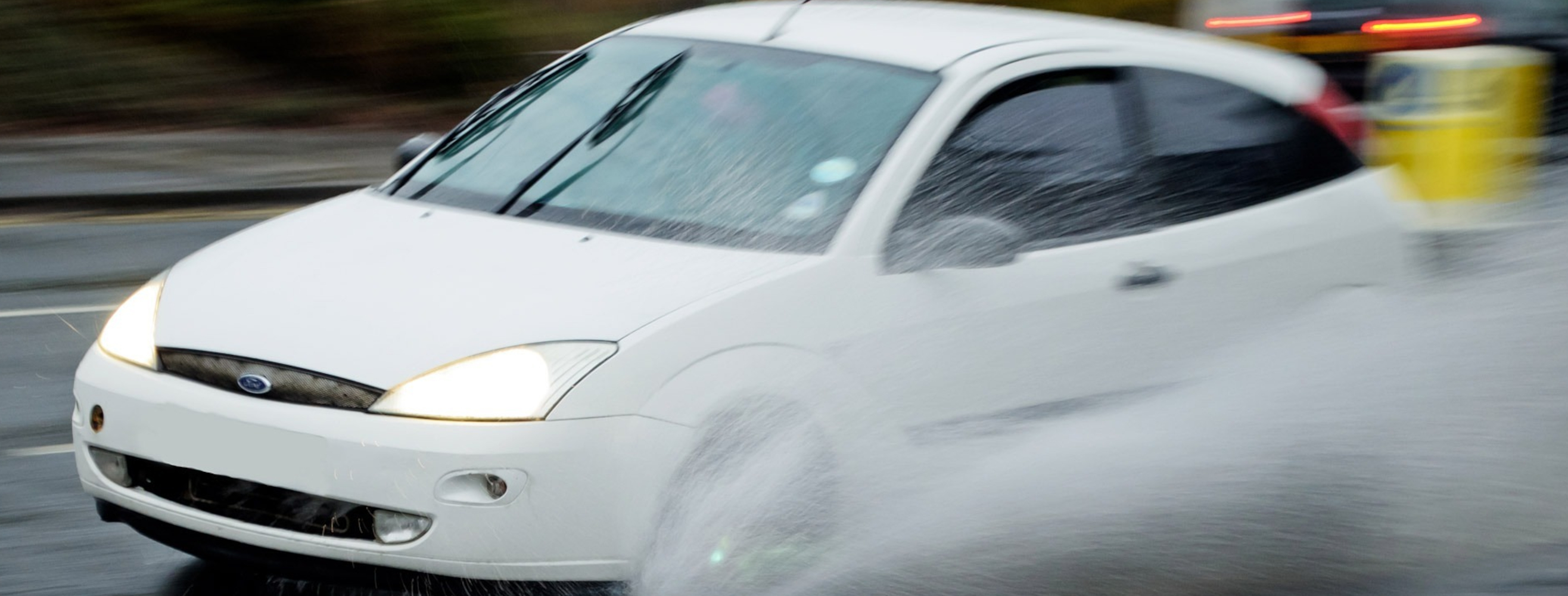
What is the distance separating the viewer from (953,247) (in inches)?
161

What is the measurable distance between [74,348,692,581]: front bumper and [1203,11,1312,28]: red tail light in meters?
8.94

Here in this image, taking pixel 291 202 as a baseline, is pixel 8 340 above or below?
below

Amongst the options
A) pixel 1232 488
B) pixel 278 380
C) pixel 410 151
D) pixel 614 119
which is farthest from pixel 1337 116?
pixel 278 380

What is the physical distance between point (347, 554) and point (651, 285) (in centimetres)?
83

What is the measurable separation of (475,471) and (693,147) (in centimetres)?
126

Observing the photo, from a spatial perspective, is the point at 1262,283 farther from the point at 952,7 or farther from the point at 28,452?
the point at 28,452

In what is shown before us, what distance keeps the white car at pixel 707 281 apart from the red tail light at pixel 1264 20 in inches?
255

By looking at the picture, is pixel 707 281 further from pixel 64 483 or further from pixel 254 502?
pixel 64 483

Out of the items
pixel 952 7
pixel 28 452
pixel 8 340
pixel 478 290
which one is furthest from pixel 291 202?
pixel 478 290

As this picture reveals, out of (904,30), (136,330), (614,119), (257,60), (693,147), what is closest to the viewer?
(136,330)

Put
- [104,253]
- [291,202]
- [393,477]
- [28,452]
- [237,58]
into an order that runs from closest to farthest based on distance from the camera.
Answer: [393,477] < [28,452] < [104,253] < [291,202] < [237,58]

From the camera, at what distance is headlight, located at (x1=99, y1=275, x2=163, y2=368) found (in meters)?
3.92

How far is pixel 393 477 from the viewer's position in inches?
137

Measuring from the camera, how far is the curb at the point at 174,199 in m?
10.8
